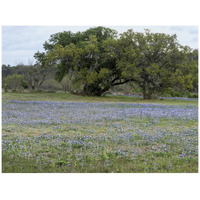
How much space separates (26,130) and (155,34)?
25.8 meters

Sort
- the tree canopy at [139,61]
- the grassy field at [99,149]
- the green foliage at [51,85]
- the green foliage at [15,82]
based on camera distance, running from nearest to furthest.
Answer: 1. the grassy field at [99,149]
2. the tree canopy at [139,61]
3. the green foliage at [15,82]
4. the green foliage at [51,85]

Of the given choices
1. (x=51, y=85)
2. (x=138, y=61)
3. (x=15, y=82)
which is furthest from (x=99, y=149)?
(x=51, y=85)

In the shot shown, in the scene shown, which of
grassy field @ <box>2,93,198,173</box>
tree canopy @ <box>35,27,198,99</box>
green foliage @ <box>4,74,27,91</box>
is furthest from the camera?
green foliage @ <box>4,74,27,91</box>

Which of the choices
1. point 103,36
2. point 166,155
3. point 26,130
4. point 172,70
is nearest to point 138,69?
point 172,70

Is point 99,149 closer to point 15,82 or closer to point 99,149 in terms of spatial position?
point 99,149

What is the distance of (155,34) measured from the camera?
31312mm

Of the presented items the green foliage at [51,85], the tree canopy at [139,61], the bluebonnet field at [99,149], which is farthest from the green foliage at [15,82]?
the bluebonnet field at [99,149]

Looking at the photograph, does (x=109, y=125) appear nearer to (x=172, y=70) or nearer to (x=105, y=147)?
(x=105, y=147)

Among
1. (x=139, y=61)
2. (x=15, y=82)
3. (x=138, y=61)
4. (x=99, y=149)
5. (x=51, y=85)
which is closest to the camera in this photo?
(x=99, y=149)

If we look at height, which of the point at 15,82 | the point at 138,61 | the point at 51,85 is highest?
the point at 138,61

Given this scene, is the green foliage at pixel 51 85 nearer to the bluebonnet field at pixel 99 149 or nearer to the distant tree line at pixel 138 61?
the distant tree line at pixel 138 61

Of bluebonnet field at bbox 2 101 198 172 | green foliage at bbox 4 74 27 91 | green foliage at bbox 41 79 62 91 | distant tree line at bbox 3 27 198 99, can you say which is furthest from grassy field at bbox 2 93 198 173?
green foliage at bbox 41 79 62 91

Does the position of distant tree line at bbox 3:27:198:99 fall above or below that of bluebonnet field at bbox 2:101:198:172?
above

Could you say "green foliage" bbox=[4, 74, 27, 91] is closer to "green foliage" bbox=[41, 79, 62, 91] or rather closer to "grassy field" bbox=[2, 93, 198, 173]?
"green foliage" bbox=[41, 79, 62, 91]
